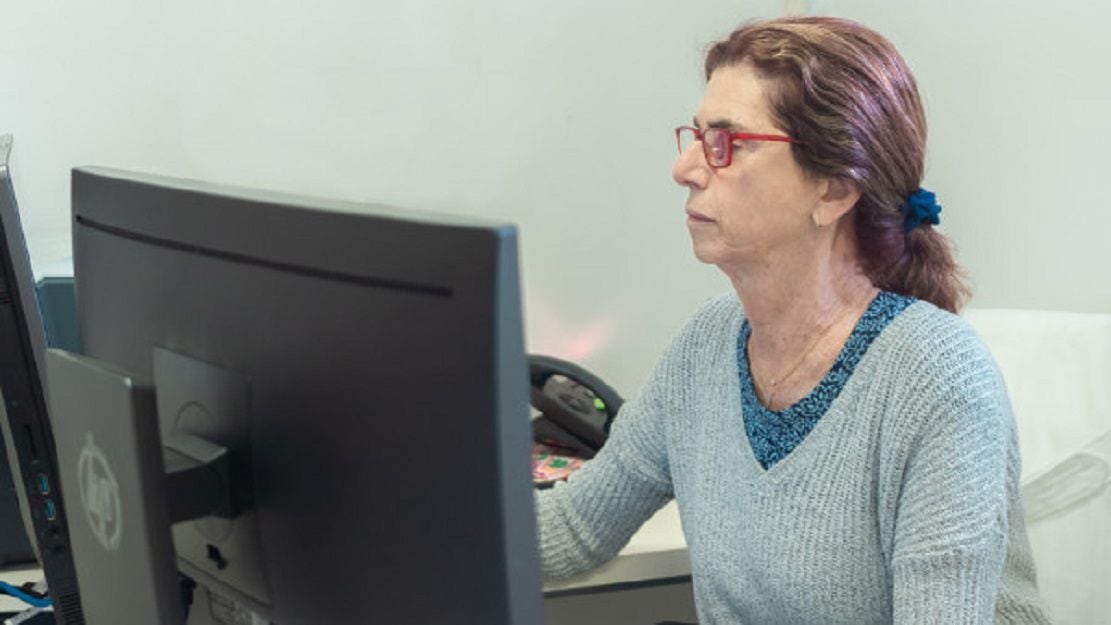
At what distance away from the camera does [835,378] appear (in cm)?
150

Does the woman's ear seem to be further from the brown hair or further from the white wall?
the white wall

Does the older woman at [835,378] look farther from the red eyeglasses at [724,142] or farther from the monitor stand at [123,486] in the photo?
the monitor stand at [123,486]

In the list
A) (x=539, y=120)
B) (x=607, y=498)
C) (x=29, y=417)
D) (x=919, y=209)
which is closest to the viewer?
(x=29, y=417)

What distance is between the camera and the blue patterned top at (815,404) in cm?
150

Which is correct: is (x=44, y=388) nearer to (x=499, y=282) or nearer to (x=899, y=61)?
(x=499, y=282)

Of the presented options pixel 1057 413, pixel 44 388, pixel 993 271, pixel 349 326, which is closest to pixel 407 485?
pixel 349 326

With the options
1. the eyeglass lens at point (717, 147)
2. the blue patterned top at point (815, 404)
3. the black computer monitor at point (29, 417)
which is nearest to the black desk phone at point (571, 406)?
the blue patterned top at point (815, 404)

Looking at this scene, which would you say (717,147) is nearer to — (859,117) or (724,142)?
(724,142)

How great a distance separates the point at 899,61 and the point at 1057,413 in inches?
20.3

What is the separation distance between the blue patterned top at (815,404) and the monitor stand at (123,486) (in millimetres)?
741

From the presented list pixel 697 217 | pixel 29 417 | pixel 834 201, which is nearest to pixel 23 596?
pixel 29 417

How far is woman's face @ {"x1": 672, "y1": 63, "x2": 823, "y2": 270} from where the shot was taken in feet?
4.88

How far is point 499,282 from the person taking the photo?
744 mm

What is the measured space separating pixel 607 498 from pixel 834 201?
1.54 ft
